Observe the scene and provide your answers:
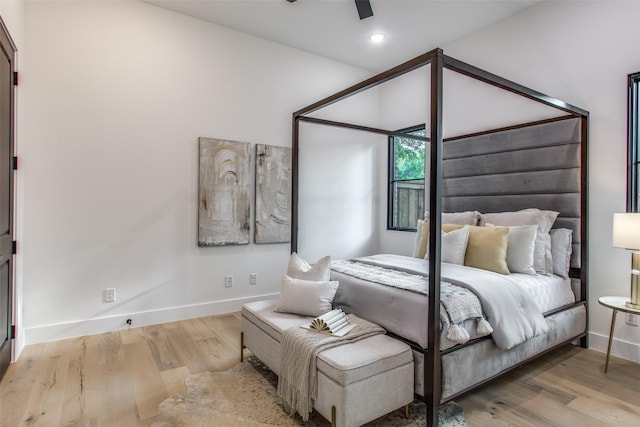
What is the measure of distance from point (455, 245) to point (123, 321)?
312 cm

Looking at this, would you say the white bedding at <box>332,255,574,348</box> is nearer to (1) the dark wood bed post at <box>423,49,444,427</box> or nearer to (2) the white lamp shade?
(1) the dark wood bed post at <box>423,49,444,427</box>

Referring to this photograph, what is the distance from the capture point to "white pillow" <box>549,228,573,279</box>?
2953 millimetres

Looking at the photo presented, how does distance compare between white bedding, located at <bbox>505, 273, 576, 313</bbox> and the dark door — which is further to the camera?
white bedding, located at <bbox>505, 273, 576, 313</bbox>

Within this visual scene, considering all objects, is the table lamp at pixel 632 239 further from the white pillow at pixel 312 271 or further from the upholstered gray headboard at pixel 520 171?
the white pillow at pixel 312 271

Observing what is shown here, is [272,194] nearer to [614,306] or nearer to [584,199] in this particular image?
[584,199]

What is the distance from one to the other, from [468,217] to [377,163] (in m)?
2.00

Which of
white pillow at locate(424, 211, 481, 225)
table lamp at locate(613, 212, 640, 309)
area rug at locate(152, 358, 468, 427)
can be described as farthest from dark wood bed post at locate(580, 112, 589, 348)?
area rug at locate(152, 358, 468, 427)

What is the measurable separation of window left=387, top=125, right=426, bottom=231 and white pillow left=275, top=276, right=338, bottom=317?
2.65 metres

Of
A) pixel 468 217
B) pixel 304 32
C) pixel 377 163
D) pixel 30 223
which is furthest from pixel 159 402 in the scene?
pixel 377 163

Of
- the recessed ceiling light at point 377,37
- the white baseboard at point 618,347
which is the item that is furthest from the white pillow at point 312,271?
the recessed ceiling light at point 377,37

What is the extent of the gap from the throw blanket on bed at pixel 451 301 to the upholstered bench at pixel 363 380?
275 mm

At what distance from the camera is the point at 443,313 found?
1.93m

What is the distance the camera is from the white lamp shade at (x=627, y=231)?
2336 mm

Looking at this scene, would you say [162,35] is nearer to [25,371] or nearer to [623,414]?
[25,371]
